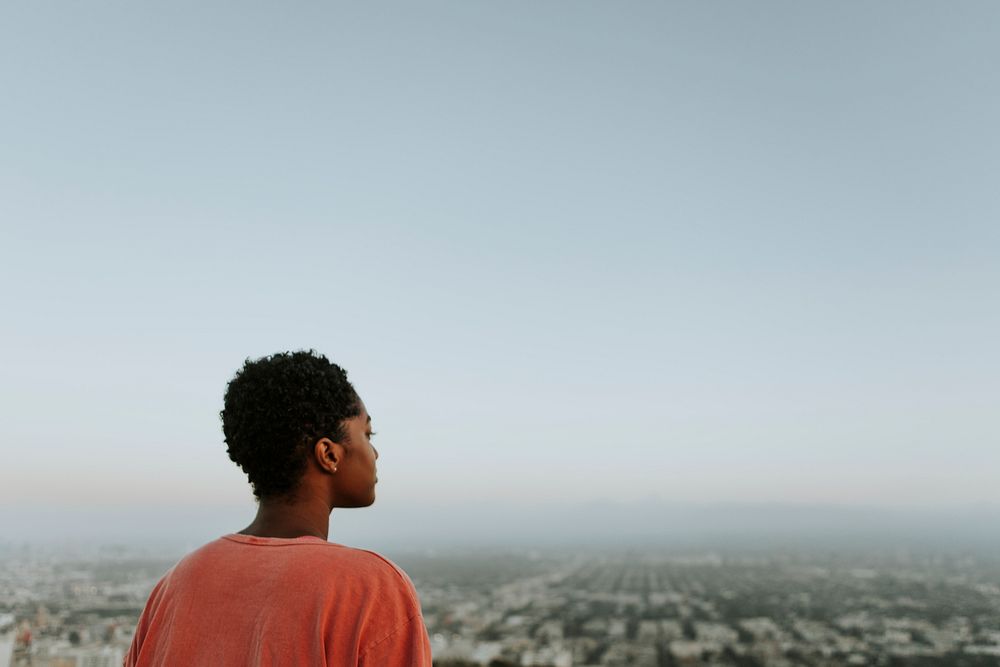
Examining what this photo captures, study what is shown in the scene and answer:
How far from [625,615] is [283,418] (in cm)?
1966

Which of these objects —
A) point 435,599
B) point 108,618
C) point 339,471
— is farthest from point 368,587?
point 435,599

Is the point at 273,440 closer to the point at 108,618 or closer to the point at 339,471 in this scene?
the point at 339,471

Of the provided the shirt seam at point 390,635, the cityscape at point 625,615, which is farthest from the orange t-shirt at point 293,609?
the cityscape at point 625,615

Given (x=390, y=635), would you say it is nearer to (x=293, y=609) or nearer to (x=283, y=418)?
(x=293, y=609)

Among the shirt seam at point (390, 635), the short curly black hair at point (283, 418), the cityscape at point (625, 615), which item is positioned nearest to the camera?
the shirt seam at point (390, 635)

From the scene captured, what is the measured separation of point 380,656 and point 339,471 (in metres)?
0.22

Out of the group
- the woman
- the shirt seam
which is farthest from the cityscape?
the shirt seam

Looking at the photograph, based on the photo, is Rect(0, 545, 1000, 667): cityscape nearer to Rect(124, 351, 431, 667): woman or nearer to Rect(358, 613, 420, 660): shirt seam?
Rect(124, 351, 431, 667): woman

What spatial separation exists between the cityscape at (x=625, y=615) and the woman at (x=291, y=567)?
14.6 ft

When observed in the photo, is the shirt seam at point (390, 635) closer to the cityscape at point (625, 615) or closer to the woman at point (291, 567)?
the woman at point (291, 567)

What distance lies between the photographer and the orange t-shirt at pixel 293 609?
667mm

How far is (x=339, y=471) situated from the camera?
2.69 ft

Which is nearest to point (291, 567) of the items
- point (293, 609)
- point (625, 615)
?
point (293, 609)

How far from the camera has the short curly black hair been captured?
801 mm
